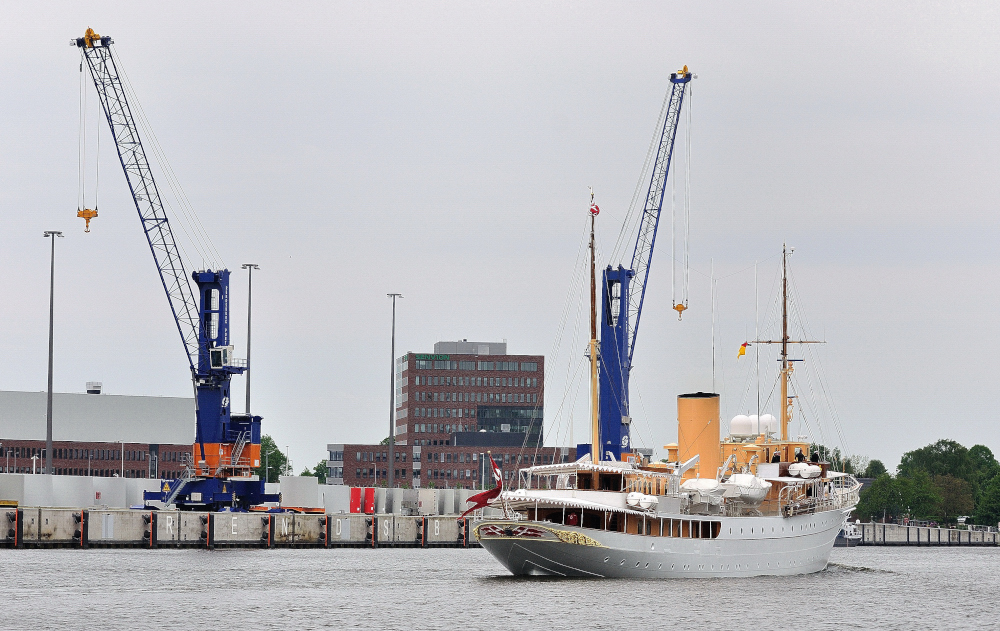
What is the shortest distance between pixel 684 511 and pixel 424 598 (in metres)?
18.1

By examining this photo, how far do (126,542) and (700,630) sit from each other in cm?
6960

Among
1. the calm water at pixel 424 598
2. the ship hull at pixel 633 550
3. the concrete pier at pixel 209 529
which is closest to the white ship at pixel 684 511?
the ship hull at pixel 633 550

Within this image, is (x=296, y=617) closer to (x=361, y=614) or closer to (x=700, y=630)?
(x=361, y=614)

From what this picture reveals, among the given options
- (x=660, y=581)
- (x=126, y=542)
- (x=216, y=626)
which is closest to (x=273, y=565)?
(x=126, y=542)

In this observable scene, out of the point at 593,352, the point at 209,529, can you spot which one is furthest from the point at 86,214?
the point at 593,352

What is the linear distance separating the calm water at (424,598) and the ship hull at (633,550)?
36.4 inches

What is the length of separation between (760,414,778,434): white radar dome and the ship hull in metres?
9.39

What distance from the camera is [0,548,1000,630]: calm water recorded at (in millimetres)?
68188

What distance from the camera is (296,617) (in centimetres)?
6956

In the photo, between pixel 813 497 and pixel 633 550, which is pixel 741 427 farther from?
pixel 633 550

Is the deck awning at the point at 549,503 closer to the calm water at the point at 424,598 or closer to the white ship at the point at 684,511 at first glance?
the white ship at the point at 684,511

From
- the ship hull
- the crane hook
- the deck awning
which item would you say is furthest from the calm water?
the crane hook

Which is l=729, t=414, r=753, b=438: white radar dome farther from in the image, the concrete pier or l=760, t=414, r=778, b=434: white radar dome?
the concrete pier

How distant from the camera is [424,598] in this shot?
79.2m
